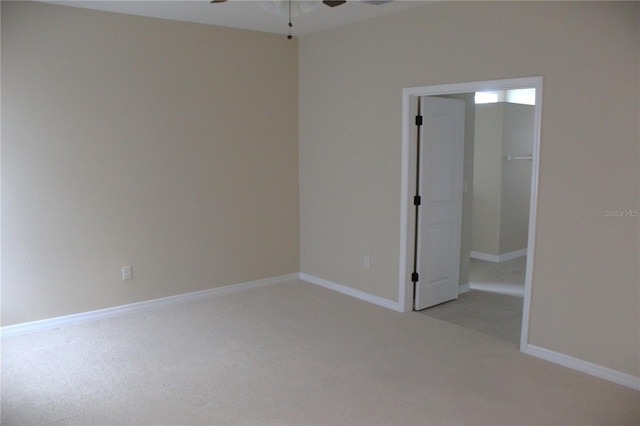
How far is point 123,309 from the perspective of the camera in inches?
178

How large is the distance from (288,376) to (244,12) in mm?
2978

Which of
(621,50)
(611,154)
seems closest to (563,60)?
(621,50)

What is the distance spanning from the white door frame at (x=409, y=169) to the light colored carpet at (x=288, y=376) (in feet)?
0.92

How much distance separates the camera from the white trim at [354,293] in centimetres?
468

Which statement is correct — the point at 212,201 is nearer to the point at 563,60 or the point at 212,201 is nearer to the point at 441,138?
the point at 441,138

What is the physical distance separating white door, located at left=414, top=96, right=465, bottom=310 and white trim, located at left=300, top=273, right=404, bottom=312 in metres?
0.23

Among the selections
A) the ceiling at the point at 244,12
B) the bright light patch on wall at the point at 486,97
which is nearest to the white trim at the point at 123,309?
the ceiling at the point at 244,12

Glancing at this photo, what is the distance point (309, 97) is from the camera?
5359mm

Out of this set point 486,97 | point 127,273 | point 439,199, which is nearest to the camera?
point 127,273

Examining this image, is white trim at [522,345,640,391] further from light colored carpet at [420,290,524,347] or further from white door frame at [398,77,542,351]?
light colored carpet at [420,290,524,347]

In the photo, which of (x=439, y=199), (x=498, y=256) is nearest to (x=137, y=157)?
(x=439, y=199)

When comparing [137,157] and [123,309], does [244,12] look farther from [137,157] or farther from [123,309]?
[123,309]

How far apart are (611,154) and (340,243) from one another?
8.90ft

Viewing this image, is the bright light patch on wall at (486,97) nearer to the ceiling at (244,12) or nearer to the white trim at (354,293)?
the ceiling at (244,12)
